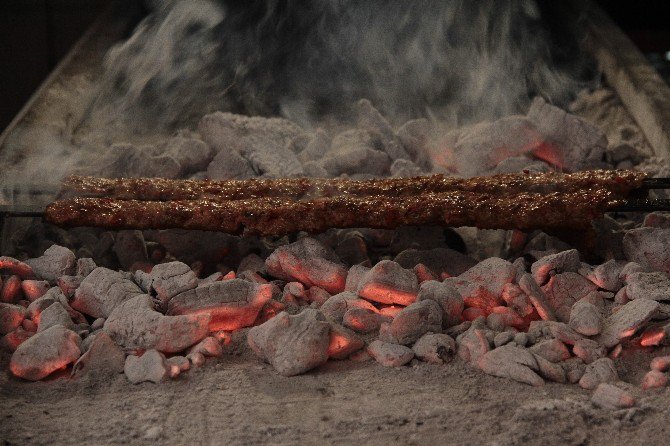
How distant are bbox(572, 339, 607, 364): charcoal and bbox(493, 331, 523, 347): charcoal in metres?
0.22

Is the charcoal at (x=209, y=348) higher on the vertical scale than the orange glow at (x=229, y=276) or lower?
lower

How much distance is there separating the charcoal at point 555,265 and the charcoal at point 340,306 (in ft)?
2.33

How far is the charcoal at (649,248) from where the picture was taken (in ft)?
9.22

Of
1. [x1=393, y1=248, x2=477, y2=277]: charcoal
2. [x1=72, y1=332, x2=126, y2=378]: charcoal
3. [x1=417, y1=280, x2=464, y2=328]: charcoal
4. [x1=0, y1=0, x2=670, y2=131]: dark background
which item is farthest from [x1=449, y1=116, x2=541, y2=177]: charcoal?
[x1=0, y1=0, x2=670, y2=131]: dark background

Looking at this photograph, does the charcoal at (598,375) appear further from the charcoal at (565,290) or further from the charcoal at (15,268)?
the charcoal at (15,268)

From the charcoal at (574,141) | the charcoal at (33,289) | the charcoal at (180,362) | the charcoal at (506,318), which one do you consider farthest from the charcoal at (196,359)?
the charcoal at (574,141)

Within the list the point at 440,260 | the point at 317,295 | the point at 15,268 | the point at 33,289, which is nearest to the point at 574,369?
the point at 440,260

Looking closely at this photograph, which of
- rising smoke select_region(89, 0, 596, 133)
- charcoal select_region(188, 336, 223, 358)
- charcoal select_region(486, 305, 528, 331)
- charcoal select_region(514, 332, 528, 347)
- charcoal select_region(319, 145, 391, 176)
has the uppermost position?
rising smoke select_region(89, 0, 596, 133)

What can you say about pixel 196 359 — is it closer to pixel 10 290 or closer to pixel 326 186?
pixel 10 290

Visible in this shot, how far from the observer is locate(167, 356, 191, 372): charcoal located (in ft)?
7.45

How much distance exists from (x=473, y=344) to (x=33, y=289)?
1.80 meters

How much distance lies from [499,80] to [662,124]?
1.19 meters

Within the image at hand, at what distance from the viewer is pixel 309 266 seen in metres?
2.82

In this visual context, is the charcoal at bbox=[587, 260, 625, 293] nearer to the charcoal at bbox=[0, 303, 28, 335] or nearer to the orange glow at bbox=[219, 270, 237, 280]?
the orange glow at bbox=[219, 270, 237, 280]
